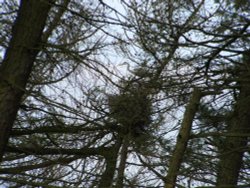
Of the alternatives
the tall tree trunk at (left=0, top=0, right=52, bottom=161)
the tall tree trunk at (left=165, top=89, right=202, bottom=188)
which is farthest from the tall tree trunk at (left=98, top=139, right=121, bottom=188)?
the tall tree trunk at (left=165, top=89, right=202, bottom=188)

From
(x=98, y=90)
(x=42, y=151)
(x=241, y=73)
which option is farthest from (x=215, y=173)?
(x=42, y=151)

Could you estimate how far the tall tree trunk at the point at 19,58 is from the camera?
18.1 feet

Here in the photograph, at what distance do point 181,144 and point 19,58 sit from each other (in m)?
2.63

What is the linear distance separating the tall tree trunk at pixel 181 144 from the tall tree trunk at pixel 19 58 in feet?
7.41

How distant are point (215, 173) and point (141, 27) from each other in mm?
1858

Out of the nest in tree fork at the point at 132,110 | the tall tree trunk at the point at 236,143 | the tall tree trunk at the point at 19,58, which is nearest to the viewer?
the nest in tree fork at the point at 132,110

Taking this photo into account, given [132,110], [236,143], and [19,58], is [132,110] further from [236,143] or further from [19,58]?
[236,143]

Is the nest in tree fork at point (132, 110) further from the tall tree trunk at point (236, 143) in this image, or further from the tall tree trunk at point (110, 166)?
the tall tree trunk at point (236, 143)

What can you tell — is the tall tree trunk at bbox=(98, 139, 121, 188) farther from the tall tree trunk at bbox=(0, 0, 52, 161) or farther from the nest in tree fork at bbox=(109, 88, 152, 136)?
the tall tree trunk at bbox=(0, 0, 52, 161)

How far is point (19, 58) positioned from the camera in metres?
5.62

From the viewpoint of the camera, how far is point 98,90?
583 cm

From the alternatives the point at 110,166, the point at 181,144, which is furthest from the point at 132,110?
the point at 181,144

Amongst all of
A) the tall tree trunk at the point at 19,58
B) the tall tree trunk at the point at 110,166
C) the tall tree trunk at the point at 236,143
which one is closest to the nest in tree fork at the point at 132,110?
the tall tree trunk at the point at 110,166

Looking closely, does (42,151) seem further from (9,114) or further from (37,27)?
(37,27)
